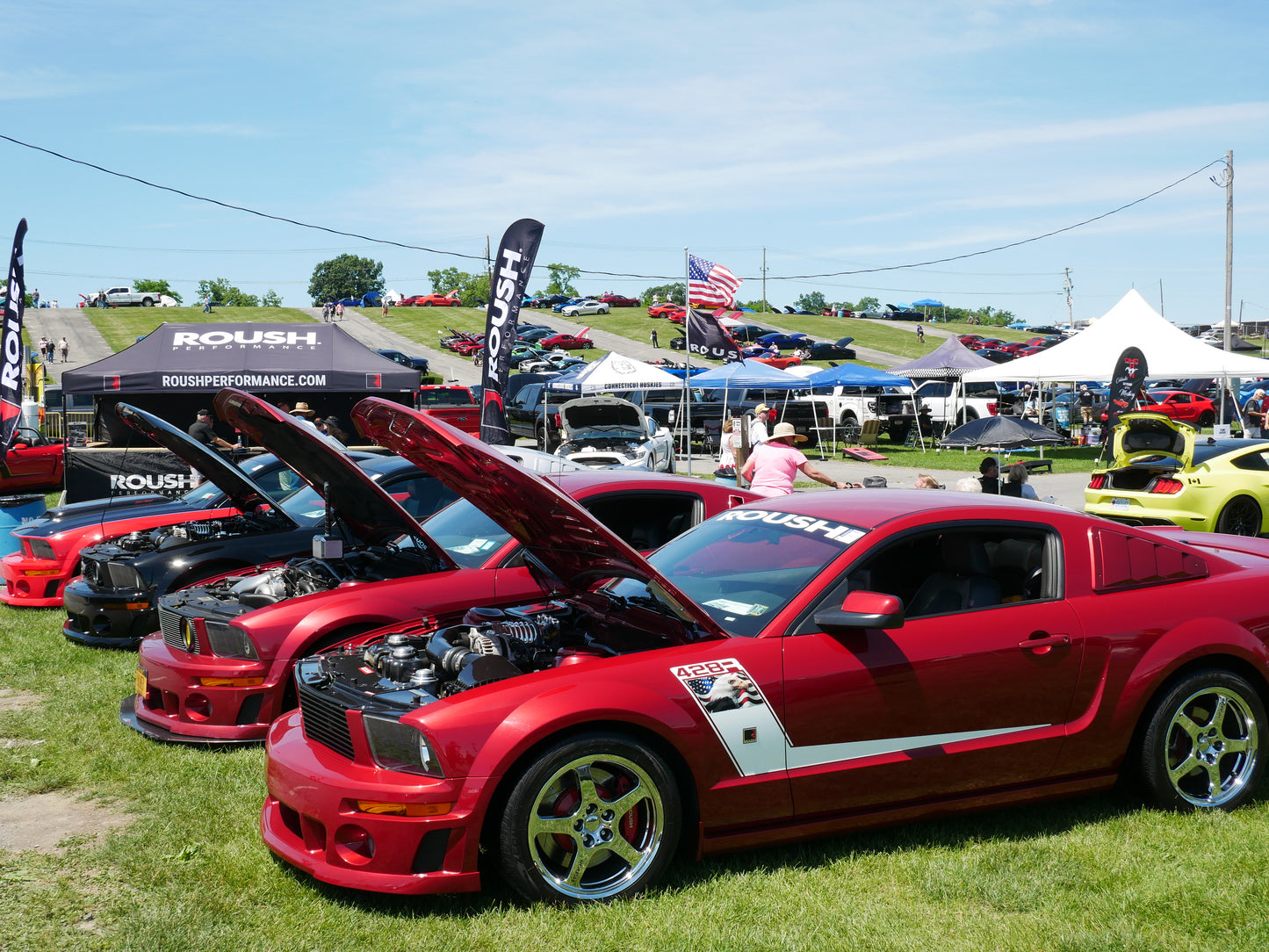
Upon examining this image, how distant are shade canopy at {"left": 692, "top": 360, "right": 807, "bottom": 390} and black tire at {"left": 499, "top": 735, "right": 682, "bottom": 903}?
22131 millimetres

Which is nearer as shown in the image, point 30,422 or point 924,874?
point 924,874

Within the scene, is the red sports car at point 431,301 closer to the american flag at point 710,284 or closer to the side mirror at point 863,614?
the american flag at point 710,284

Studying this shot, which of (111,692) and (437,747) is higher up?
(437,747)

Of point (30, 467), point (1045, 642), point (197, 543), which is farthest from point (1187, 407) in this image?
point (1045, 642)

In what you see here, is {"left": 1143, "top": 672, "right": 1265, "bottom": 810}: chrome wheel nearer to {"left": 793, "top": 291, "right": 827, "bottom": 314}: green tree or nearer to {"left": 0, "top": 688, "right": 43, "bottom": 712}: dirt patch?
{"left": 0, "top": 688, "right": 43, "bottom": 712}: dirt patch

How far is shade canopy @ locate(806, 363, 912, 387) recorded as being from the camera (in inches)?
1105

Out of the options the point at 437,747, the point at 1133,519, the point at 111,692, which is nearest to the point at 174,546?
the point at 111,692

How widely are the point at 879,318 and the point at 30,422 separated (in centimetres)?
8186

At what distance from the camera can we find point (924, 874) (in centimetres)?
400

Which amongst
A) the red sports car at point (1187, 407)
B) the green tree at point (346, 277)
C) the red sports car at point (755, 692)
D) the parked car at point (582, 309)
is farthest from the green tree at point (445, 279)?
the red sports car at point (755, 692)

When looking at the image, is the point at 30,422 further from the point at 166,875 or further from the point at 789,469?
the point at 166,875

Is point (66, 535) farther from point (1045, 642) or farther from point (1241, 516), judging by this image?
point (1241, 516)

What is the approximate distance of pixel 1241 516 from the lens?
12.7 metres

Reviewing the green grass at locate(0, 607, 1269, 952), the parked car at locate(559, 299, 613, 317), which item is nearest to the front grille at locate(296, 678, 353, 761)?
the green grass at locate(0, 607, 1269, 952)
